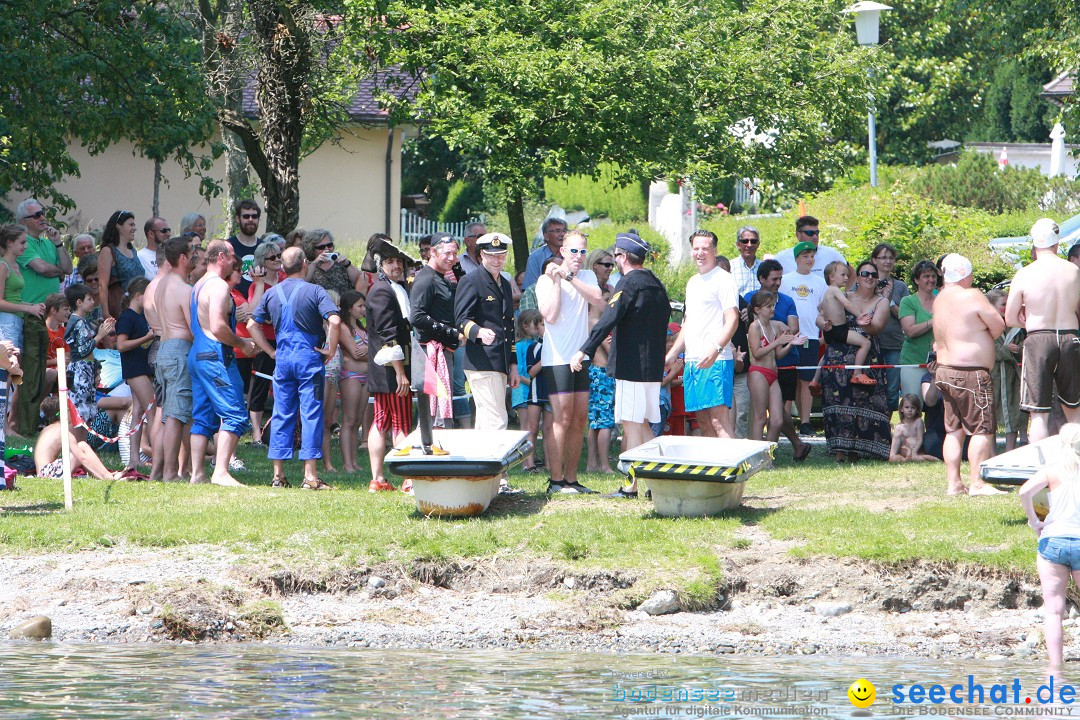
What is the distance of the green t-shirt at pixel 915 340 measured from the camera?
1401 cm

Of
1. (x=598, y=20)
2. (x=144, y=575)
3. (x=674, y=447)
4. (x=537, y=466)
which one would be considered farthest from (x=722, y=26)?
(x=144, y=575)

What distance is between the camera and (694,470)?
10109 millimetres

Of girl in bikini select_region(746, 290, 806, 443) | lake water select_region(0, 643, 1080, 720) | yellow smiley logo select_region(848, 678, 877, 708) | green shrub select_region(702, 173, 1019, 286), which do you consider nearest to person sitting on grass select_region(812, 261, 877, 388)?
girl in bikini select_region(746, 290, 806, 443)

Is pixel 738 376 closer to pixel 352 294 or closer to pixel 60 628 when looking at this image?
pixel 352 294

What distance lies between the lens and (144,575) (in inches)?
372

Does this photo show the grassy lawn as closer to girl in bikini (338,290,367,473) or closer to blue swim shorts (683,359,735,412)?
blue swim shorts (683,359,735,412)

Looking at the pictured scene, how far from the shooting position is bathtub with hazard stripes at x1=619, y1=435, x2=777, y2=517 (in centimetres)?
1012

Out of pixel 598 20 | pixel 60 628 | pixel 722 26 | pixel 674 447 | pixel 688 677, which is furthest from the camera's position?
pixel 722 26

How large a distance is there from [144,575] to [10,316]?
4.64 metres

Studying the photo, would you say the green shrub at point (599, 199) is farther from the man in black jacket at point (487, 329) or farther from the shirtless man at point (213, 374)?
the man in black jacket at point (487, 329)

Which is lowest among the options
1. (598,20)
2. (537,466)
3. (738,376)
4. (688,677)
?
(688,677)

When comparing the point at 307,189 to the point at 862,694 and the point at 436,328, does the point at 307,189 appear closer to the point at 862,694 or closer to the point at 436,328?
the point at 436,328

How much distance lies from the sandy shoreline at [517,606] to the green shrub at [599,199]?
33926 mm

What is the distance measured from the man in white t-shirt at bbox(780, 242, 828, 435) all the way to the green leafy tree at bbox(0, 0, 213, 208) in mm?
7283
